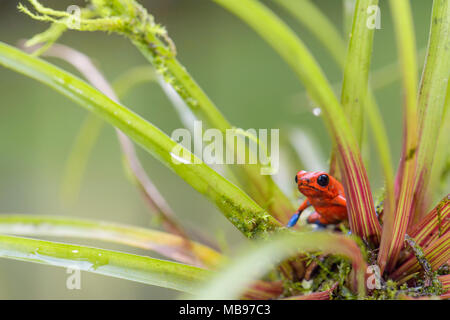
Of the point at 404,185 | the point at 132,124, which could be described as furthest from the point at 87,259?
the point at 404,185

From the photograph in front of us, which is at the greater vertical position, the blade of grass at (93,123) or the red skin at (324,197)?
the blade of grass at (93,123)

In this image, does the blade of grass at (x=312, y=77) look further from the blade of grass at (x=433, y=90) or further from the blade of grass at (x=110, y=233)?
the blade of grass at (x=110, y=233)

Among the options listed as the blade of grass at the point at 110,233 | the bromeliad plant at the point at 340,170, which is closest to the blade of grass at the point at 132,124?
the bromeliad plant at the point at 340,170

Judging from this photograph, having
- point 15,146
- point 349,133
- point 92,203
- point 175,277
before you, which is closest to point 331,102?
point 349,133

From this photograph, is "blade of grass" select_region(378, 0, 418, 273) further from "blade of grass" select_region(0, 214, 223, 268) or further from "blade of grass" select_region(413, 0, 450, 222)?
"blade of grass" select_region(0, 214, 223, 268)

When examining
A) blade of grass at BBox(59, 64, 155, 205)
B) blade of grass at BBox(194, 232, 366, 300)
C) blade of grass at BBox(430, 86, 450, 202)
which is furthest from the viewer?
blade of grass at BBox(59, 64, 155, 205)

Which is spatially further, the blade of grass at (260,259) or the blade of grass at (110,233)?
the blade of grass at (110,233)

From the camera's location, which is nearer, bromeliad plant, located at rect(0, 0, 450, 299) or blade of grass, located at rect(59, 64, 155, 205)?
bromeliad plant, located at rect(0, 0, 450, 299)

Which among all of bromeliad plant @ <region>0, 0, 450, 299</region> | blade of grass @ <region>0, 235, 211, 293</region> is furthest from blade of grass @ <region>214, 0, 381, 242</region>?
blade of grass @ <region>0, 235, 211, 293</region>
